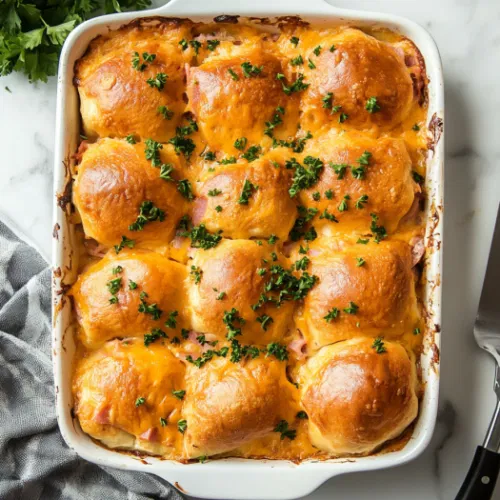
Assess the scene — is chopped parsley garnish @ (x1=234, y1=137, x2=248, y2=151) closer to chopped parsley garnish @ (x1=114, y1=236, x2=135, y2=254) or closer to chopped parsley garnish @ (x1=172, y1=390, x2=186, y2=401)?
chopped parsley garnish @ (x1=114, y1=236, x2=135, y2=254)

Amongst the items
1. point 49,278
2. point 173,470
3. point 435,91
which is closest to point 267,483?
point 173,470

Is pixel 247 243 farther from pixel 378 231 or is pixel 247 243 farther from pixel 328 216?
pixel 378 231

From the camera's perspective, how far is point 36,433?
108 inches

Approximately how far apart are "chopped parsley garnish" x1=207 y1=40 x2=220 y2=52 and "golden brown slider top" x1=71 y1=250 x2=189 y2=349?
0.81 m

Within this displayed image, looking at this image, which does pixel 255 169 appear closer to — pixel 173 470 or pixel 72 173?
pixel 72 173

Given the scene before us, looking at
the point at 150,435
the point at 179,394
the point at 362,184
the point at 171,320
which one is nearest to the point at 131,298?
the point at 171,320

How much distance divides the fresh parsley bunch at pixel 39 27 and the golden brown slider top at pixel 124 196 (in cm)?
53

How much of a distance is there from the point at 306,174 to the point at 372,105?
0.34m

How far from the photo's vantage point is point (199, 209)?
2486mm

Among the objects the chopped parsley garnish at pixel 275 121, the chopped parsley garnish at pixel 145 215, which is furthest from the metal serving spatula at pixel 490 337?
the chopped parsley garnish at pixel 145 215

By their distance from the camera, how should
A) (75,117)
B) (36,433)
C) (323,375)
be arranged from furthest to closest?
(36,433) < (75,117) < (323,375)

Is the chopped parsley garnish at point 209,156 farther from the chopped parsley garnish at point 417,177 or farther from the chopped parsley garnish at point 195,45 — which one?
the chopped parsley garnish at point 417,177

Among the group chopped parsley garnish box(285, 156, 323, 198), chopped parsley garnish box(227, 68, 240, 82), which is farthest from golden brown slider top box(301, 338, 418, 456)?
chopped parsley garnish box(227, 68, 240, 82)

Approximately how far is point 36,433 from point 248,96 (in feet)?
5.16
